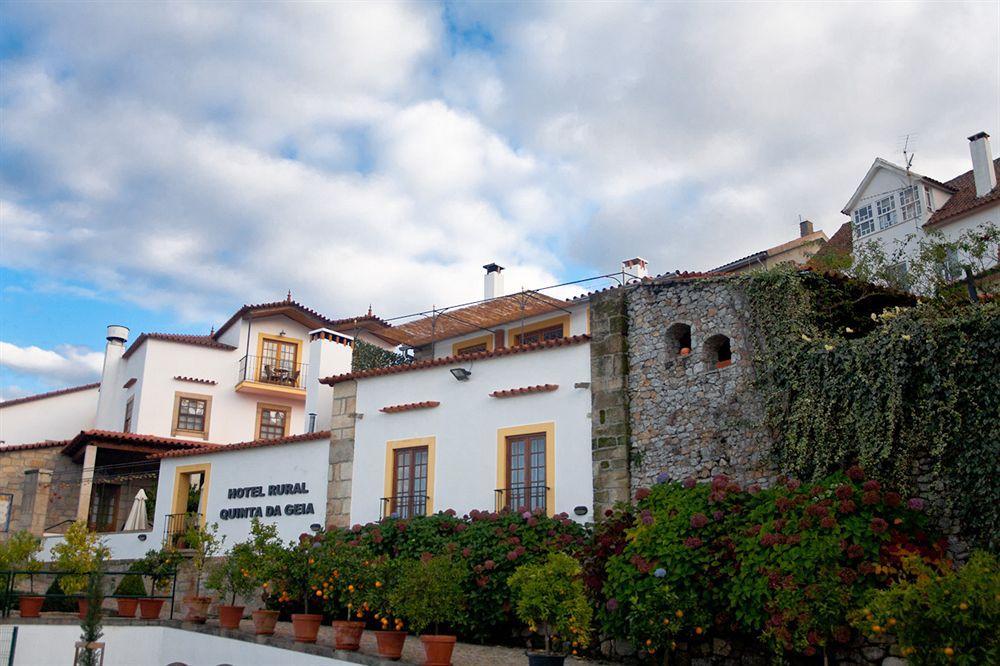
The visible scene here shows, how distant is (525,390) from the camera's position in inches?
604

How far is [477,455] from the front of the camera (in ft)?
51.5

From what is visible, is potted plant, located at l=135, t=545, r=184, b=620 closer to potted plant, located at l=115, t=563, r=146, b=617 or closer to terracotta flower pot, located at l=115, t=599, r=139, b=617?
potted plant, located at l=115, t=563, r=146, b=617

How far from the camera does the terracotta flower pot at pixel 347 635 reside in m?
11.3

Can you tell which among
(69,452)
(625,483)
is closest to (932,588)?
(625,483)

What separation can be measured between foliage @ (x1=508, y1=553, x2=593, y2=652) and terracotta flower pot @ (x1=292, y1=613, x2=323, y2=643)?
333 centimetres

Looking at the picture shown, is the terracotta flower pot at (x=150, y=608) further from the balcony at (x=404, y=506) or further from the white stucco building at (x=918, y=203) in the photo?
the white stucco building at (x=918, y=203)

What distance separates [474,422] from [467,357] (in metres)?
1.23

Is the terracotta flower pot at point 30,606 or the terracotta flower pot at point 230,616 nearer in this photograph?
the terracotta flower pot at point 230,616

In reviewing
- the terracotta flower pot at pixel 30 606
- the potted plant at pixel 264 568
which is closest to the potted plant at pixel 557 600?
the potted plant at pixel 264 568

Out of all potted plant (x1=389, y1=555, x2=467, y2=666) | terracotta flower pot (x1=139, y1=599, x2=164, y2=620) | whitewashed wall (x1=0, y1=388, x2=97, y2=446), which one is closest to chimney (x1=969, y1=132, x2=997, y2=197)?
potted plant (x1=389, y1=555, x2=467, y2=666)

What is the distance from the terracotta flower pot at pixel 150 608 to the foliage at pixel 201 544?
126 cm

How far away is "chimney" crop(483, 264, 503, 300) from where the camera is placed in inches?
997

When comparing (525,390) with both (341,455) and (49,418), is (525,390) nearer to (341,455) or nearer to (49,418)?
(341,455)

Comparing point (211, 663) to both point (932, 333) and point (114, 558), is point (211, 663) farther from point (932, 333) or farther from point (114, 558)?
point (932, 333)
